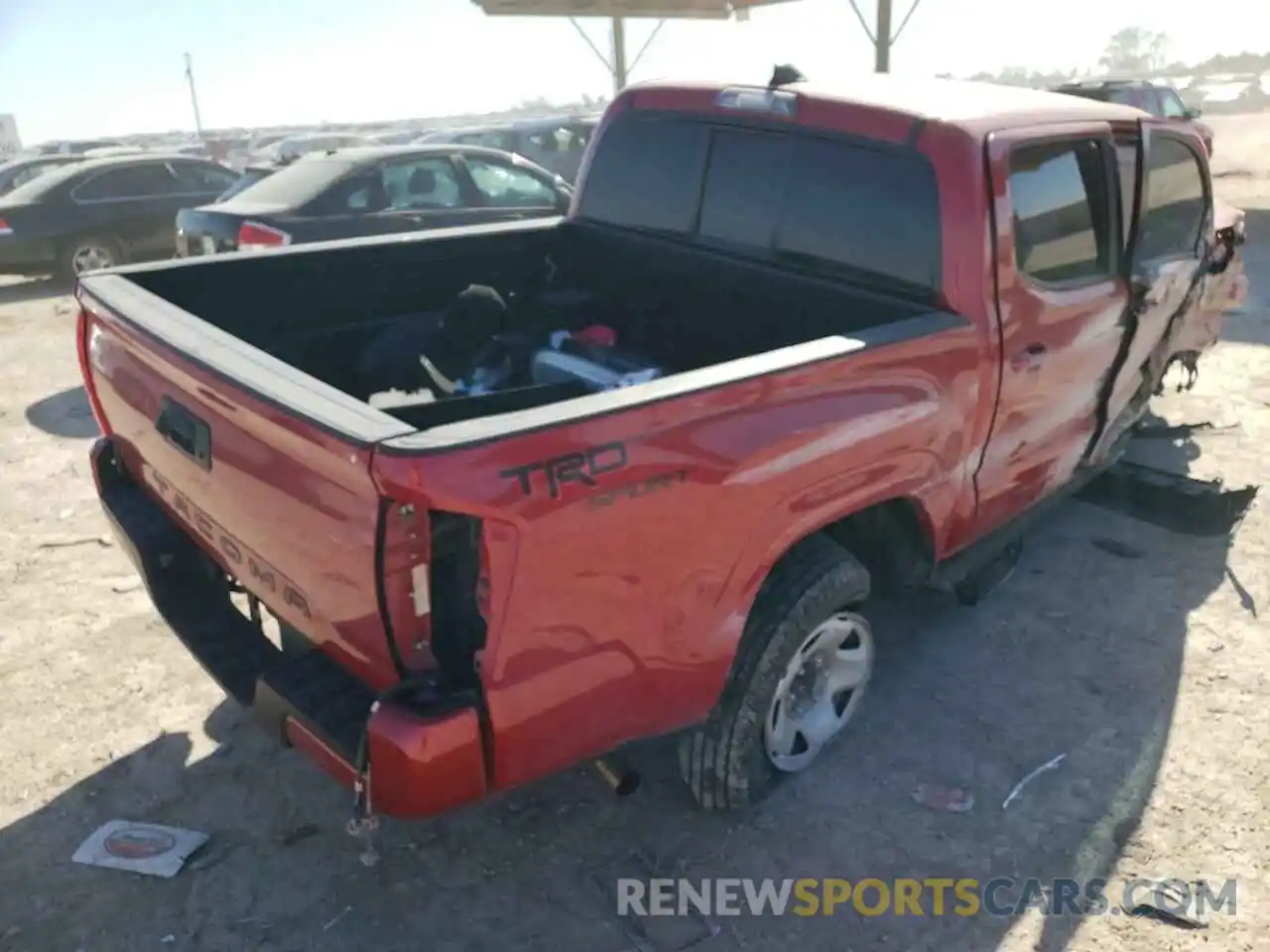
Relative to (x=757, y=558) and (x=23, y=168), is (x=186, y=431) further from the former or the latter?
(x=23, y=168)

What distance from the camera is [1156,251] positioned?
4234 millimetres

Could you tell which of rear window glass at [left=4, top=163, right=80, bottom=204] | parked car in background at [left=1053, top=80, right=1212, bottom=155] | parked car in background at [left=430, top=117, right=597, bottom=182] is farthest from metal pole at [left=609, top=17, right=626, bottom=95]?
rear window glass at [left=4, top=163, right=80, bottom=204]

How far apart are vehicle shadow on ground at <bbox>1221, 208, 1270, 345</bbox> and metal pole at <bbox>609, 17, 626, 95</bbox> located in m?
11.8

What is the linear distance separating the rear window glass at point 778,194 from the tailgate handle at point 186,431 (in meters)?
2.06

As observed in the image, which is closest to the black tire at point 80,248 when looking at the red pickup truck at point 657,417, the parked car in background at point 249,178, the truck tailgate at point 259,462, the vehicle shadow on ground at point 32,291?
the vehicle shadow on ground at point 32,291

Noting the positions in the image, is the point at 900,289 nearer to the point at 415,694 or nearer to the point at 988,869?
the point at 988,869

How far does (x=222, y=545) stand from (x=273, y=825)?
3.07 feet

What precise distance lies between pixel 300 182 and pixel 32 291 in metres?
6.05

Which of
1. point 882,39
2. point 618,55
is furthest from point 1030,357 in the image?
point 618,55

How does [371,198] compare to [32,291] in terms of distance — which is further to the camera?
[32,291]

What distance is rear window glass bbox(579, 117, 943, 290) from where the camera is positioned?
3283 millimetres

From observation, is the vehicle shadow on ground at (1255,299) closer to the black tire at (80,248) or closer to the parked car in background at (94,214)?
the parked car in background at (94,214)

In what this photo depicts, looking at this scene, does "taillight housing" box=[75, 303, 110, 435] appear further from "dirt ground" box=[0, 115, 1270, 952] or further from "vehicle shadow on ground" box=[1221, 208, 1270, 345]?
"vehicle shadow on ground" box=[1221, 208, 1270, 345]

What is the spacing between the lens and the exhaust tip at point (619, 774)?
2.60 metres
